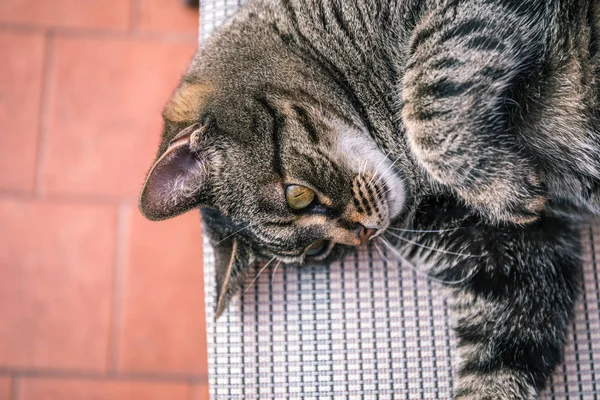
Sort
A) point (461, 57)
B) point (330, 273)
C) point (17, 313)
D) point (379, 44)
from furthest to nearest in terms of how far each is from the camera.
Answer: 1. point (17, 313)
2. point (330, 273)
3. point (379, 44)
4. point (461, 57)

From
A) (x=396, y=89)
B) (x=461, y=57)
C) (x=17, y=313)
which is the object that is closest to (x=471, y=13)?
(x=461, y=57)

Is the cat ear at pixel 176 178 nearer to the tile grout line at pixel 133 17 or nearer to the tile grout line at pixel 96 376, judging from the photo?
the tile grout line at pixel 96 376

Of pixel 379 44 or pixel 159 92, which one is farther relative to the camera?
pixel 159 92

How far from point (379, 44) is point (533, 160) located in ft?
1.17

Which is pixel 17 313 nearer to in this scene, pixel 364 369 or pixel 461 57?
pixel 364 369

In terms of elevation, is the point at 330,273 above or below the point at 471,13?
below

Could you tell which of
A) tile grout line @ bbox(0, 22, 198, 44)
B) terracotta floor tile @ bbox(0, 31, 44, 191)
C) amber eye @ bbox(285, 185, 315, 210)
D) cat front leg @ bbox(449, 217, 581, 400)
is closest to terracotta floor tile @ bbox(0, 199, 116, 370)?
terracotta floor tile @ bbox(0, 31, 44, 191)

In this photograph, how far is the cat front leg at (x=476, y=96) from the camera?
92 centimetres

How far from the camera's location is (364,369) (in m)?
1.10

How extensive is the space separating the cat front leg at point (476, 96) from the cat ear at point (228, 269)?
0.39 m

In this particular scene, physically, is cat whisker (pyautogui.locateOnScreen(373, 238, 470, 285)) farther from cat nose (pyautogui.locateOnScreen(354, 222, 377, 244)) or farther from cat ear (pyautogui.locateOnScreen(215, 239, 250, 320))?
cat ear (pyautogui.locateOnScreen(215, 239, 250, 320))

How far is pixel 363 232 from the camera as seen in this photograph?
100cm

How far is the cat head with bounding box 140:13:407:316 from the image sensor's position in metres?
0.93

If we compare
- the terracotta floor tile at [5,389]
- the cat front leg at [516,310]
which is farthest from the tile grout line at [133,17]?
the cat front leg at [516,310]
